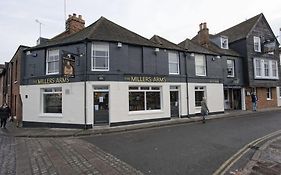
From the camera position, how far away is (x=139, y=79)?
15617 millimetres

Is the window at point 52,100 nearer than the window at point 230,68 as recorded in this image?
Yes

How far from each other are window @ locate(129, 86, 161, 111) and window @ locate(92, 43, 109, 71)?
8.54ft

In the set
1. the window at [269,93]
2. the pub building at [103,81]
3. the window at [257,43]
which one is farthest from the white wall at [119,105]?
the window at [269,93]

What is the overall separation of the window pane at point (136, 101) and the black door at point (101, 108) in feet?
6.11

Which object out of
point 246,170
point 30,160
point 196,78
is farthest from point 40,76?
point 246,170

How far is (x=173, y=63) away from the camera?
710 inches

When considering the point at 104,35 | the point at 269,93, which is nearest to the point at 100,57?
the point at 104,35

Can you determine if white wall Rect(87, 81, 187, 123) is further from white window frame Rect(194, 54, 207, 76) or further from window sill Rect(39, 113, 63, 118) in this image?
white window frame Rect(194, 54, 207, 76)

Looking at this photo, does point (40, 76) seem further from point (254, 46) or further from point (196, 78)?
point (254, 46)

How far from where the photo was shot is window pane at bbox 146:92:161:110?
639 inches

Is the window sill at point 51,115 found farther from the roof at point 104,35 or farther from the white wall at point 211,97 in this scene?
the white wall at point 211,97

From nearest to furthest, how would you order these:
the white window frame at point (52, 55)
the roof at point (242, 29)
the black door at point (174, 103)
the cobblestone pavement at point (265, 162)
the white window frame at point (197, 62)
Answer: the cobblestone pavement at point (265, 162) → the white window frame at point (52, 55) → the black door at point (174, 103) → the white window frame at point (197, 62) → the roof at point (242, 29)

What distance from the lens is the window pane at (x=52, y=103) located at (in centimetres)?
1488

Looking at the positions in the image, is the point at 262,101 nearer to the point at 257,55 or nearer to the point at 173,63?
the point at 257,55
